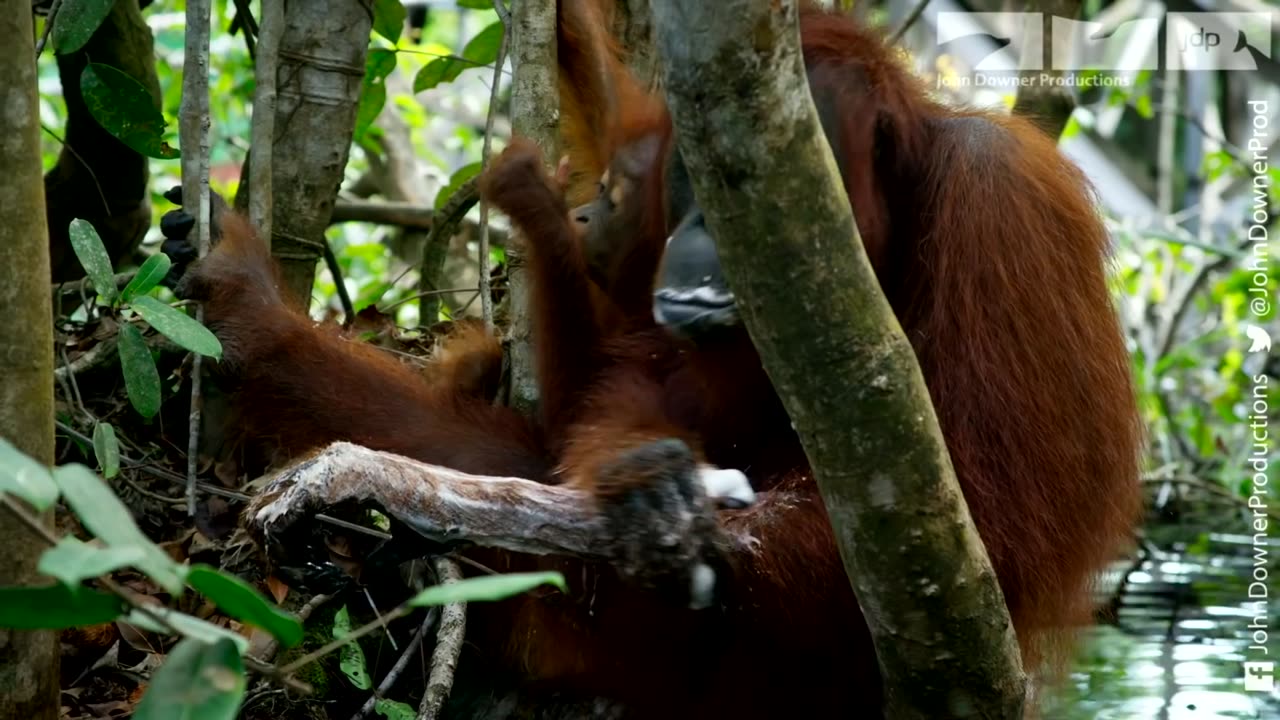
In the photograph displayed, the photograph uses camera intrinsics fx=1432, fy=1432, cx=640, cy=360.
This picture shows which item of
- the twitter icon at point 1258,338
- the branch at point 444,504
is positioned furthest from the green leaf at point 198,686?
the twitter icon at point 1258,338

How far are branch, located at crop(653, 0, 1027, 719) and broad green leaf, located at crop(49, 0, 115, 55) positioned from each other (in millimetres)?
1976

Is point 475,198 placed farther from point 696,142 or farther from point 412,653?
point 696,142

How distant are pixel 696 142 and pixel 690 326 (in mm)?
967

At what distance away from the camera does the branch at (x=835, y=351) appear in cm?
183

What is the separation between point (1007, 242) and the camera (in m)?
2.96

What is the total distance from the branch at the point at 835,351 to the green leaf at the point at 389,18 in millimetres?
2666

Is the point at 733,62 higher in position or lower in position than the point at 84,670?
higher


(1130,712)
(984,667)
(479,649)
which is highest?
(984,667)

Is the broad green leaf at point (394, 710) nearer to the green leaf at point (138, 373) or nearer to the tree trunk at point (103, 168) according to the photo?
the green leaf at point (138, 373)

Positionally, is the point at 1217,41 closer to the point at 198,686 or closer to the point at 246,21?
the point at 246,21

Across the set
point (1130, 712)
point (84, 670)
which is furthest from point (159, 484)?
point (1130, 712)

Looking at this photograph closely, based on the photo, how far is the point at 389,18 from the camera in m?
4.39

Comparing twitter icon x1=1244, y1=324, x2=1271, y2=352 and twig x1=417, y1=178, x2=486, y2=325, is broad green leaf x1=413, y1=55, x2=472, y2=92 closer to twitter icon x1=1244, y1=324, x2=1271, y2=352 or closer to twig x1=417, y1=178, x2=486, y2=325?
twig x1=417, y1=178, x2=486, y2=325

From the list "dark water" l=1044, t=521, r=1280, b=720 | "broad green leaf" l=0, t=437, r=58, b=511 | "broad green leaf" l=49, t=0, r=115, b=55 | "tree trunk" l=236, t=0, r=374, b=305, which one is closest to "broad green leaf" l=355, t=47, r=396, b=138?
"tree trunk" l=236, t=0, r=374, b=305
